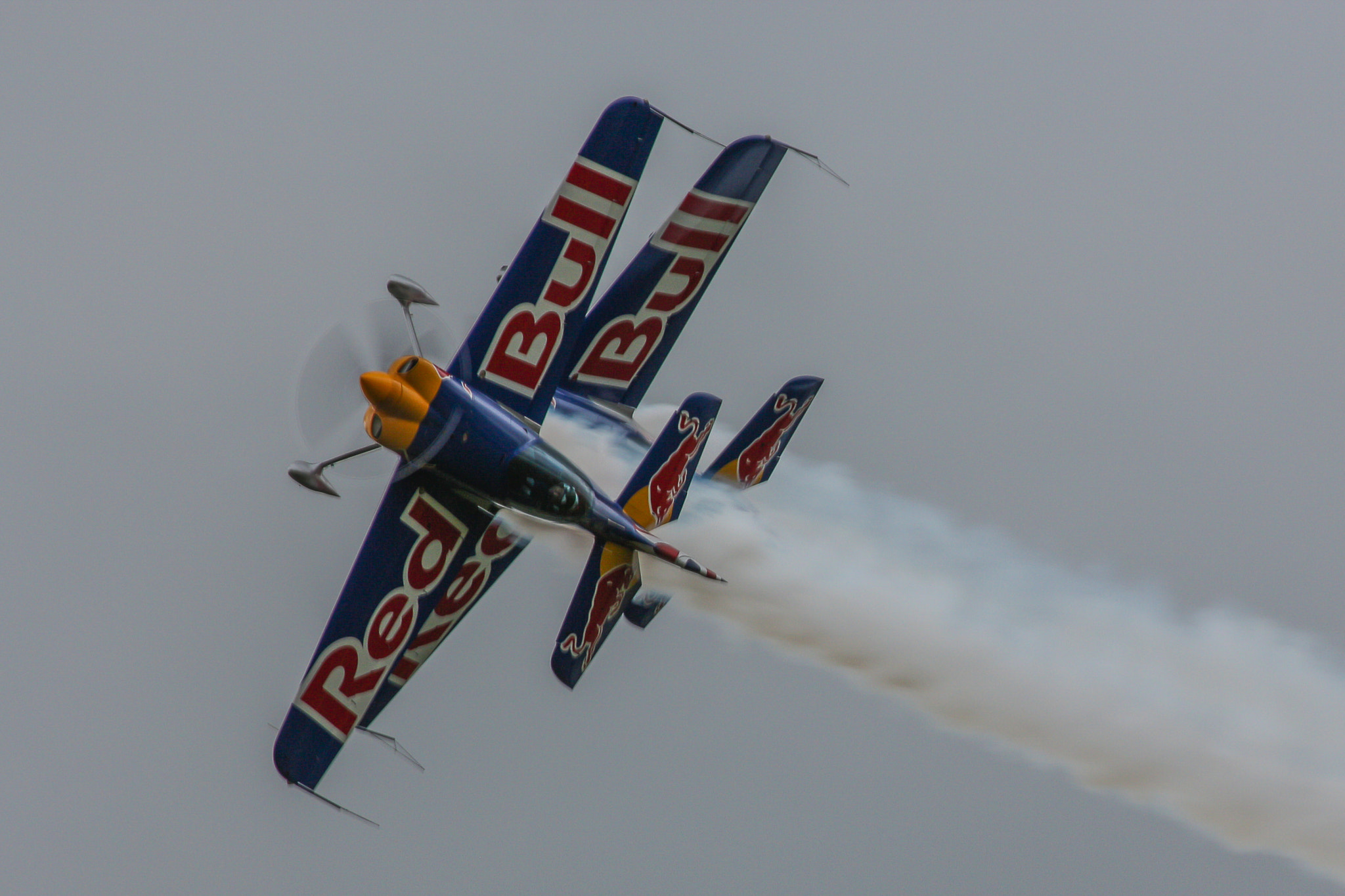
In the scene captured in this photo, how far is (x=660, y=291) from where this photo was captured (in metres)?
27.2

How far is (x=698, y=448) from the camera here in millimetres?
24234

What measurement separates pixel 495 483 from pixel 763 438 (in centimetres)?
494

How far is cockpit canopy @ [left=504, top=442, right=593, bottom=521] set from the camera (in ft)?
76.9

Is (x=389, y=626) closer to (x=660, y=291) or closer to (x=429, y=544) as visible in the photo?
(x=429, y=544)

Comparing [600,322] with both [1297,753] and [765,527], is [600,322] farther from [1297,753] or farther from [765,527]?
[1297,753]

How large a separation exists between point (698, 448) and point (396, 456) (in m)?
3.54

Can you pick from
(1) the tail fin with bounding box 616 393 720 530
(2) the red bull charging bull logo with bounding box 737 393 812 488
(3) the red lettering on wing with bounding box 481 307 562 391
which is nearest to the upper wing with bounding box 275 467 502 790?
(3) the red lettering on wing with bounding box 481 307 562 391

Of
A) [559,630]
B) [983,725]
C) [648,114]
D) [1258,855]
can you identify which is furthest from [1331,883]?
[648,114]

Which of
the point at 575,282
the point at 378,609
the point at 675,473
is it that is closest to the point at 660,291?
the point at 575,282

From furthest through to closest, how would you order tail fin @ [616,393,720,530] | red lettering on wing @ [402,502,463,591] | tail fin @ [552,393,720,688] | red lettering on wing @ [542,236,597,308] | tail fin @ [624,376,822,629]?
tail fin @ [624,376,822,629], red lettering on wing @ [542,236,597,308], red lettering on wing @ [402,502,463,591], tail fin @ [616,393,720,530], tail fin @ [552,393,720,688]

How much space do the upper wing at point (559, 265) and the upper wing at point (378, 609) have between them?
5.10 feet

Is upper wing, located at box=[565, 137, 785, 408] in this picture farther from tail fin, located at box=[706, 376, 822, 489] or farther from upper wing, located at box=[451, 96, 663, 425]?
upper wing, located at box=[451, 96, 663, 425]

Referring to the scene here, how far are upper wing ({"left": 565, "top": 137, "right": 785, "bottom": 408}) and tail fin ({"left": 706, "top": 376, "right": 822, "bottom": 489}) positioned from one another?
1.49 m

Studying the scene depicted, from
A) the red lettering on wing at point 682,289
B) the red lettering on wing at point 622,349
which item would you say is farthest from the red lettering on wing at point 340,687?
the red lettering on wing at point 682,289
